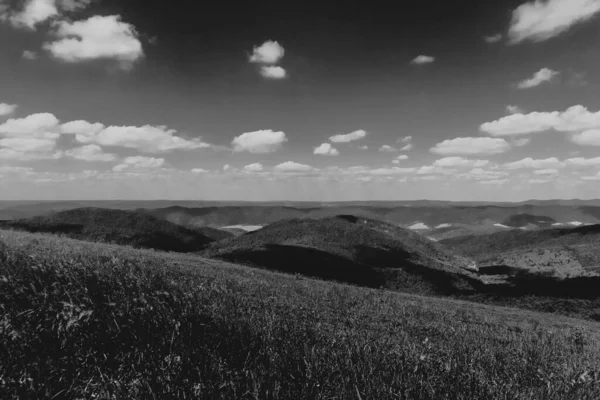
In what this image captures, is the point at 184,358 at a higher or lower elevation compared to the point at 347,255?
higher

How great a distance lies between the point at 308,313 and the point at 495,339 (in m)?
5.27

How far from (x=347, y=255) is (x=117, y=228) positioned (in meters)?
40.2

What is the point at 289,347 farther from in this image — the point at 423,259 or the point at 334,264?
the point at 423,259

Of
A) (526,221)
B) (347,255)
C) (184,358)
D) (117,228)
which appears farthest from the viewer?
(526,221)

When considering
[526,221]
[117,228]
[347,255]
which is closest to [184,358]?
[347,255]

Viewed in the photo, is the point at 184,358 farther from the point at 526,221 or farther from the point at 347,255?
the point at 526,221

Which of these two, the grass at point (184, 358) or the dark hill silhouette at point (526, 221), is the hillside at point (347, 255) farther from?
the dark hill silhouette at point (526, 221)

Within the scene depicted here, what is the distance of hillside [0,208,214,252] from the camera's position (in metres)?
57.6

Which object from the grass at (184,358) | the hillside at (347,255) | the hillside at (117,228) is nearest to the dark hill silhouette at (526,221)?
the hillside at (347,255)

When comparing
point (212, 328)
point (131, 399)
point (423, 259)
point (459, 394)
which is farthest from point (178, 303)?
point (423, 259)

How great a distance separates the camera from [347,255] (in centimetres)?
5197

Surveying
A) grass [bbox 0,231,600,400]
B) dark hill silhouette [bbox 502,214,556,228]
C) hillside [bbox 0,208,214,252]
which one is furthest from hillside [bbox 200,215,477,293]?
dark hill silhouette [bbox 502,214,556,228]

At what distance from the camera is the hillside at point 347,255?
1609 inches

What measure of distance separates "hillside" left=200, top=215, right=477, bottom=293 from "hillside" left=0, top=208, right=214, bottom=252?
9.67 metres
